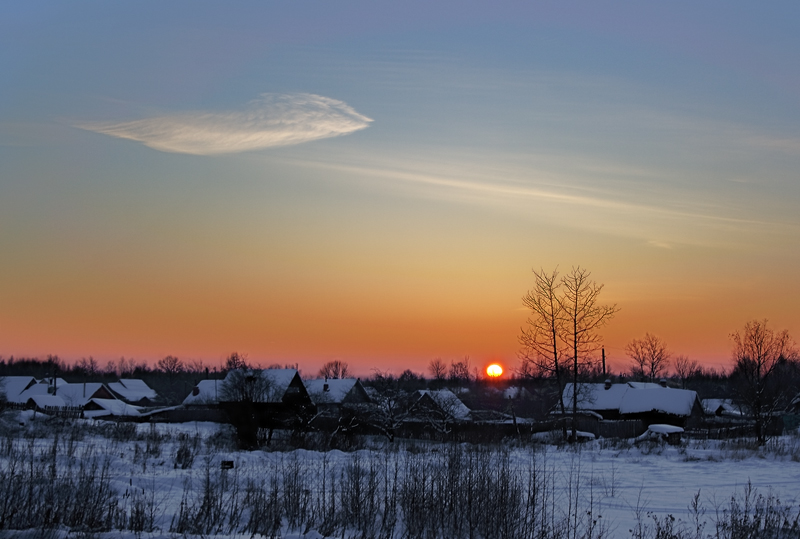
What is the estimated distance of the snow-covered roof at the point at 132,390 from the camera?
11169 cm

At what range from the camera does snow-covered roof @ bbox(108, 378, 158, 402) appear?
11169cm

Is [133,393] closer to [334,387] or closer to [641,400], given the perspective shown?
[334,387]

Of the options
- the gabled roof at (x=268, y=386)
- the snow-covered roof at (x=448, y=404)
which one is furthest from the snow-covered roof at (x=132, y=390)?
the snow-covered roof at (x=448, y=404)

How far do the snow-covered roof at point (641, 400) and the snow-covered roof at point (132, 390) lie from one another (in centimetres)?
7409

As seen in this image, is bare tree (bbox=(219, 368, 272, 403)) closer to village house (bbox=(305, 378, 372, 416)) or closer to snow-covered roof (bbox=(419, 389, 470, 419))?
snow-covered roof (bbox=(419, 389, 470, 419))

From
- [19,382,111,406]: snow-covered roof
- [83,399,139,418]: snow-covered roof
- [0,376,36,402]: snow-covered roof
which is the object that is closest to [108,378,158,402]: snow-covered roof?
[0,376,36,402]: snow-covered roof

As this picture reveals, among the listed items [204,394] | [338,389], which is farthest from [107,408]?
[338,389]

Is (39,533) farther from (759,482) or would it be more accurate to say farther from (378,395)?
(378,395)

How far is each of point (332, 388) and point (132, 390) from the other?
186ft

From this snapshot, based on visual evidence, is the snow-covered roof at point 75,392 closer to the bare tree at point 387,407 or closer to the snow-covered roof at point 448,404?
the snow-covered roof at point 448,404

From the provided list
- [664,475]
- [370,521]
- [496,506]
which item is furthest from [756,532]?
[664,475]

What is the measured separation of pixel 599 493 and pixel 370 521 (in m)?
8.37

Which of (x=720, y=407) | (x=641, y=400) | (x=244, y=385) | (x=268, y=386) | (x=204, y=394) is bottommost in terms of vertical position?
(x=720, y=407)

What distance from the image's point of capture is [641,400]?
61.0 m
